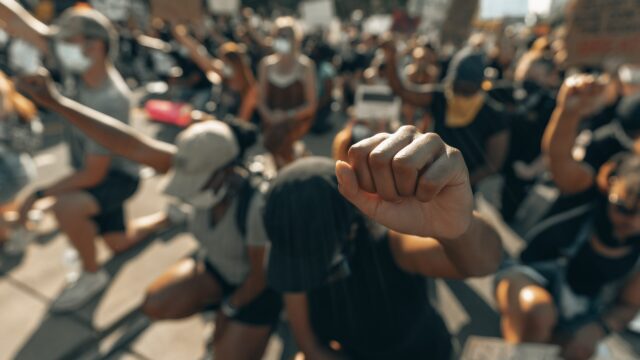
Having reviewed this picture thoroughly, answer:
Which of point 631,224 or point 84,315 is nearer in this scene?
point 631,224

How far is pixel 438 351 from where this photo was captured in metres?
1.48

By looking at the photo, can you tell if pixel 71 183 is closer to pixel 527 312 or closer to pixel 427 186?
pixel 427 186

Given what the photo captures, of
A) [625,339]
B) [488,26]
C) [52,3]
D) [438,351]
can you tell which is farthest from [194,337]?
[488,26]

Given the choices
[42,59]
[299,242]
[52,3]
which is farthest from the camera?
[52,3]

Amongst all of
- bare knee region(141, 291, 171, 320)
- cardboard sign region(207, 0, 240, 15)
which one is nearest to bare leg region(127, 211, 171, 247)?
bare knee region(141, 291, 171, 320)

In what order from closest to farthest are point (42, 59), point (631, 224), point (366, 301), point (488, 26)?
point (366, 301)
point (631, 224)
point (42, 59)
point (488, 26)

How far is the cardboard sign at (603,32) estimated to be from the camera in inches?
128

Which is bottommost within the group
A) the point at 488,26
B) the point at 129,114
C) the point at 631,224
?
the point at 488,26

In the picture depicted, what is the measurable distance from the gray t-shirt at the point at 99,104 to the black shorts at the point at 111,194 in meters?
0.16

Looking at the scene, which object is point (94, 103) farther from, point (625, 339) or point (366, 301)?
point (625, 339)

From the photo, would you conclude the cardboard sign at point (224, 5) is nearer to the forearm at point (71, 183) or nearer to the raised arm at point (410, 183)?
the forearm at point (71, 183)

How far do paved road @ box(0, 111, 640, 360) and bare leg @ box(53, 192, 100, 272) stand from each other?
36cm

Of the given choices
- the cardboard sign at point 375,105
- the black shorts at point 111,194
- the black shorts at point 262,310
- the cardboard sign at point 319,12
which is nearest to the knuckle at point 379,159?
the black shorts at point 262,310

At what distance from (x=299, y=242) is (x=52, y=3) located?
36.4ft
